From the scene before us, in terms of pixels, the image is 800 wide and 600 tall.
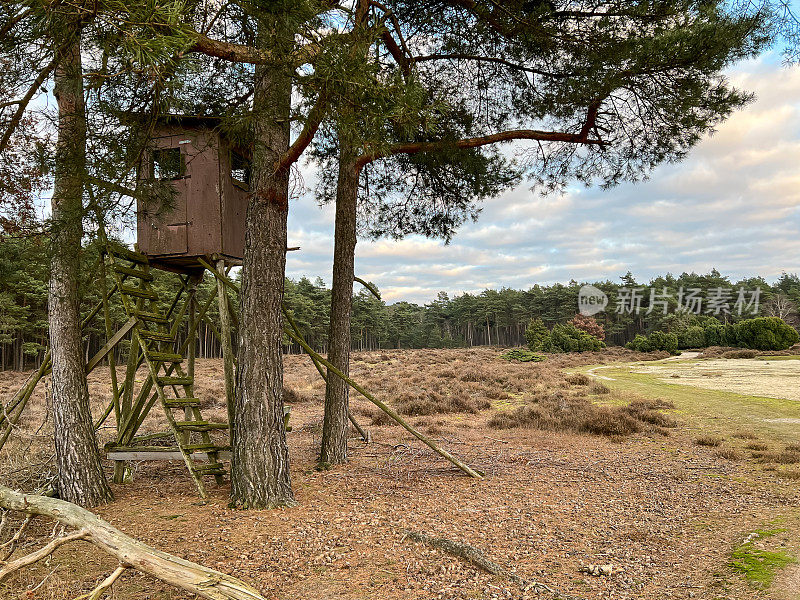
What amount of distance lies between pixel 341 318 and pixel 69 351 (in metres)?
3.75

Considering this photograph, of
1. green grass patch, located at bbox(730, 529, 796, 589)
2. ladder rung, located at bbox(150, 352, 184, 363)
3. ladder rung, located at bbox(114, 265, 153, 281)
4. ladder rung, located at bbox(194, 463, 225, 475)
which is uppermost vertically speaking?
ladder rung, located at bbox(114, 265, 153, 281)

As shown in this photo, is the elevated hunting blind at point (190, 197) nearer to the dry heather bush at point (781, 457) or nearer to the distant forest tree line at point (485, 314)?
the dry heather bush at point (781, 457)

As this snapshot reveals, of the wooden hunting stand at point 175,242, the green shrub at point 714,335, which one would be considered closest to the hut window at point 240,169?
the wooden hunting stand at point 175,242

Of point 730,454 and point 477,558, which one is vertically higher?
point 477,558

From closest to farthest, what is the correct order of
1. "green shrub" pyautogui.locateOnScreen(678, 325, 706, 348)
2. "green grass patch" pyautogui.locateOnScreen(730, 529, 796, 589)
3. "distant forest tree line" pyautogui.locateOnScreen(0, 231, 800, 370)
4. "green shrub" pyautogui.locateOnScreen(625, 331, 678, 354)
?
1. "green grass patch" pyautogui.locateOnScreen(730, 529, 796, 589)
2. "green shrub" pyautogui.locateOnScreen(625, 331, 678, 354)
3. "green shrub" pyautogui.locateOnScreen(678, 325, 706, 348)
4. "distant forest tree line" pyautogui.locateOnScreen(0, 231, 800, 370)

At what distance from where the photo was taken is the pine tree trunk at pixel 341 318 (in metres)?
8.09

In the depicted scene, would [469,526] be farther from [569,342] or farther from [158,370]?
[569,342]

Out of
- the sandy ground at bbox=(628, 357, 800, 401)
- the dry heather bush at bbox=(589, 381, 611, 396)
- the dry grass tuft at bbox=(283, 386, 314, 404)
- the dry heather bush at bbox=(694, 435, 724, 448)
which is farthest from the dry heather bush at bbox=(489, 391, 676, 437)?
the dry grass tuft at bbox=(283, 386, 314, 404)

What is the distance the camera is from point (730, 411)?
13578mm

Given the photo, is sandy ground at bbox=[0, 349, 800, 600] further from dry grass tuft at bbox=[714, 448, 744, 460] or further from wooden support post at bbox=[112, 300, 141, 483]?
wooden support post at bbox=[112, 300, 141, 483]

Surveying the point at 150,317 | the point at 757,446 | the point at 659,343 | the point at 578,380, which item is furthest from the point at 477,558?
the point at 659,343

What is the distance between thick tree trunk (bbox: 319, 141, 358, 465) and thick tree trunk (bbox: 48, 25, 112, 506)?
3.13 meters

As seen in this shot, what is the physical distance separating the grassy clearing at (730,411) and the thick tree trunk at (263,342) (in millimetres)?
9517

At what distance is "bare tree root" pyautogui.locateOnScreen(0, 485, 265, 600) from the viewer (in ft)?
9.66
